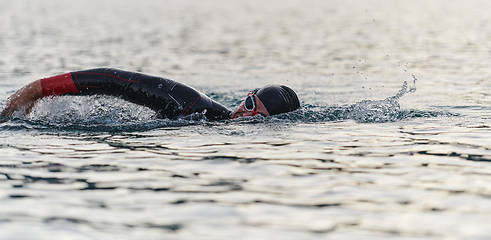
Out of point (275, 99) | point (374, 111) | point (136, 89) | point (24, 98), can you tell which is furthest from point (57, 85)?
point (374, 111)

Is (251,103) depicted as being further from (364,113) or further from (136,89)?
(364,113)

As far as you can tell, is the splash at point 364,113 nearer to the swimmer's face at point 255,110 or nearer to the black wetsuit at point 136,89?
the swimmer's face at point 255,110

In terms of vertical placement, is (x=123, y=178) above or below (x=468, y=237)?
above

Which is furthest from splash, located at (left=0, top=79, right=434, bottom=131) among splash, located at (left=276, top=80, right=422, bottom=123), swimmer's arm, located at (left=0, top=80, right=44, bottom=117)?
swimmer's arm, located at (left=0, top=80, right=44, bottom=117)

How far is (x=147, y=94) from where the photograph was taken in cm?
630

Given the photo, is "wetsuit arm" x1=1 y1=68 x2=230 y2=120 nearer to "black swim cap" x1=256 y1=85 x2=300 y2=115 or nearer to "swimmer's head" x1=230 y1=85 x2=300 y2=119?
"swimmer's head" x1=230 y1=85 x2=300 y2=119

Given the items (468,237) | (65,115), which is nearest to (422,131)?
(468,237)

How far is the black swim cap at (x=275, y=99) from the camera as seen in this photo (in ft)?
21.5

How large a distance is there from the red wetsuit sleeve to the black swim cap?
94.3 inches

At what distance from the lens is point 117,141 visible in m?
5.53

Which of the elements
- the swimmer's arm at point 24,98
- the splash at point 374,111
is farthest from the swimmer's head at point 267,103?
the swimmer's arm at point 24,98

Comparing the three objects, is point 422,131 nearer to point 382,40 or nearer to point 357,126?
point 357,126

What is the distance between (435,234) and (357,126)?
350 centimetres

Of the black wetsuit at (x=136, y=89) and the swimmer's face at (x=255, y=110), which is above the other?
the black wetsuit at (x=136, y=89)
